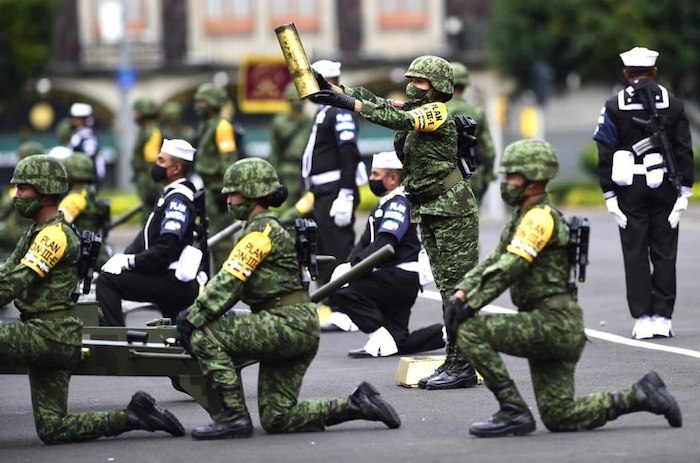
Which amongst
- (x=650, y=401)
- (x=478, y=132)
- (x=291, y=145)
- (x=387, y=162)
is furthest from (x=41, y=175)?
(x=291, y=145)

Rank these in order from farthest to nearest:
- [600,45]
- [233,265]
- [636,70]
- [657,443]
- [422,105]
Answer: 1. [600,45]
2. [636,70]
3. [422,105]
4. [233,265]
5. [657,443]

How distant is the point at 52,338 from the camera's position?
9797 millimetres

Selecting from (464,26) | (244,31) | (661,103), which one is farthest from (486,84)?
(661,103)

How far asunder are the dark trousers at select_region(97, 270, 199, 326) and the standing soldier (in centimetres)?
598

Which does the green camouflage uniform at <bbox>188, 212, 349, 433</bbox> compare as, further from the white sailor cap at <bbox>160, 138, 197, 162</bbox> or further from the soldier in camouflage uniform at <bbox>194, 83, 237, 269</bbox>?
the soldier in camouflage uniform at <bbox>194, 83, 237, 269</bbox>

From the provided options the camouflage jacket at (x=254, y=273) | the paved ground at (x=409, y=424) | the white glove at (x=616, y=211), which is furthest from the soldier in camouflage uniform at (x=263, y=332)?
the white glove at (x=616, y=211)

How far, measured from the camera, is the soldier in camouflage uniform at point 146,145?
19.6 meters

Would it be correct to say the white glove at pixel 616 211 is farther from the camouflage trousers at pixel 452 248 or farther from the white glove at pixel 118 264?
the white glove at pixel 118 264

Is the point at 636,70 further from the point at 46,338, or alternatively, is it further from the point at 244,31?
the point at 244,31

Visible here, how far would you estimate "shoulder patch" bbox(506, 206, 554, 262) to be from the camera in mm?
9195

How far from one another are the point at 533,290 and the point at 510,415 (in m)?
0.63

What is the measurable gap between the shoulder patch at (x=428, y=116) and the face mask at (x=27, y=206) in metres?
2.21

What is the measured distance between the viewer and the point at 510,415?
9305 millimetres

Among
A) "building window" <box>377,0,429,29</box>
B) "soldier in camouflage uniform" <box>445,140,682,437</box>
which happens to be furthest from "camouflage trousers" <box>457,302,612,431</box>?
"building window" <box>377,0,429,29</box>
